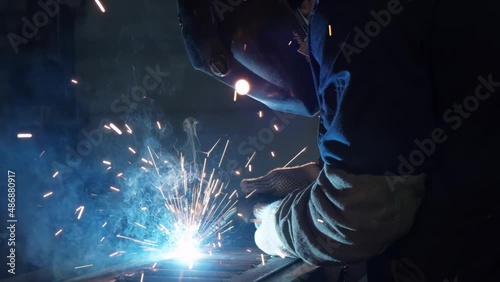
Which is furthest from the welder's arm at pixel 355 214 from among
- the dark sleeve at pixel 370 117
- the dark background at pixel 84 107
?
the dark background at pixel 84 107

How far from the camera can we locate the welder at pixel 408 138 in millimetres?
971

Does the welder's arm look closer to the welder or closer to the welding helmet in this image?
the welder

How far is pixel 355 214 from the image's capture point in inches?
40.1

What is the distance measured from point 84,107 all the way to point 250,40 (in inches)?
139

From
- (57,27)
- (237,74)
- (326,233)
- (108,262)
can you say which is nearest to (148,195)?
(108,262)

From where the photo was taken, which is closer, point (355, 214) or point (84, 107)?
point (355, 214)

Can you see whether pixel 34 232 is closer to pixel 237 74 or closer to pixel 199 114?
pixel 199 114

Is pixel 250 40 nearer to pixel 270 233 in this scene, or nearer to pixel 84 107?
pixel 270 233

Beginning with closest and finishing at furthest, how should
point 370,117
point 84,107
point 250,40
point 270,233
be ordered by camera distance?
1. point 370,117
2. point 270,233
3. point 250,40
4. point 84,107

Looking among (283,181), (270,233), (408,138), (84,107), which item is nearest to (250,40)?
(283,181)

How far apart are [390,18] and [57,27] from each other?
381cm

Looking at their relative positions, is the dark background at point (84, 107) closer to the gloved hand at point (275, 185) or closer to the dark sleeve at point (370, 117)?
the gloved hand at point (275, 185)

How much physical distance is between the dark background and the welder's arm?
3.12m

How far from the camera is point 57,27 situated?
418 cm
